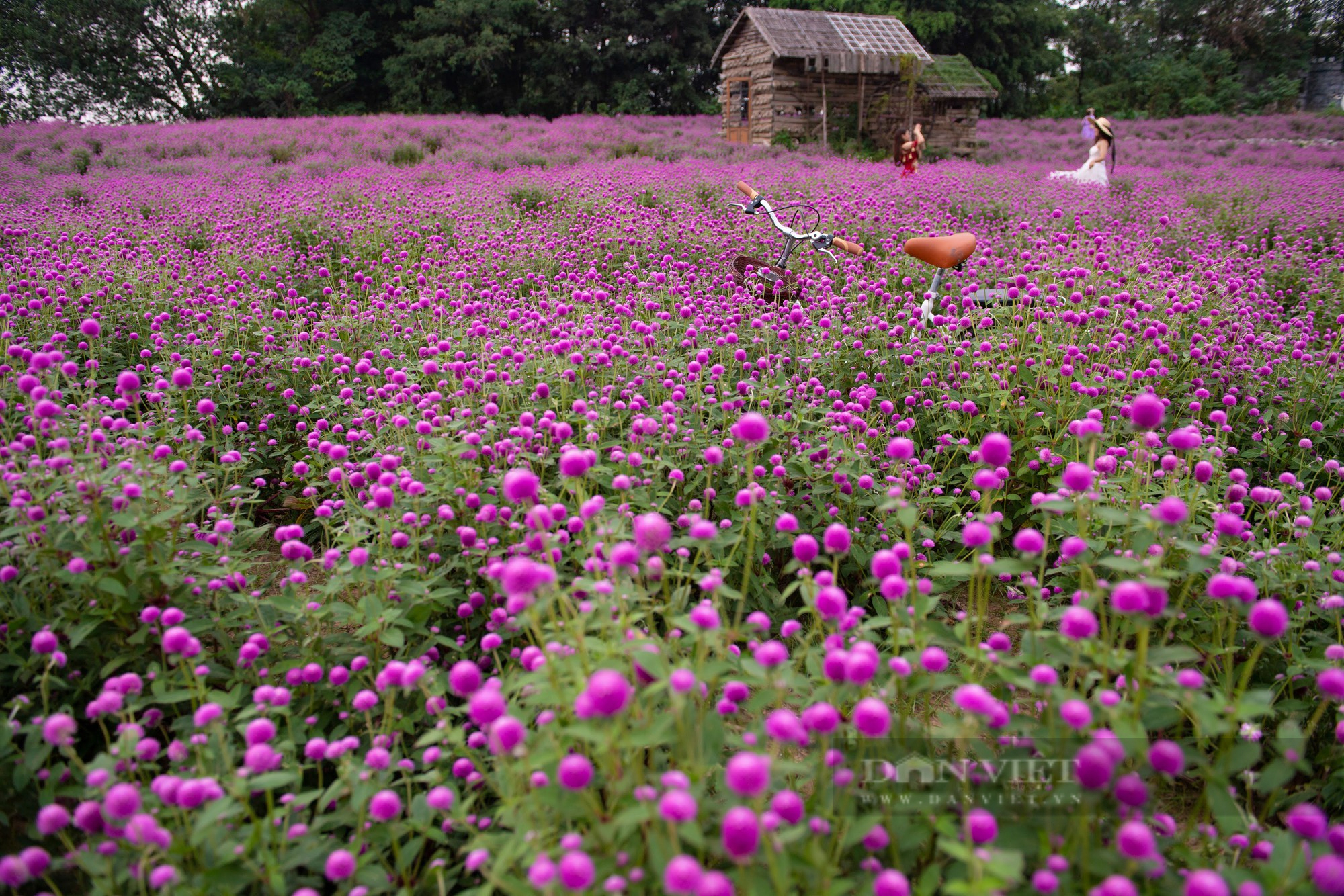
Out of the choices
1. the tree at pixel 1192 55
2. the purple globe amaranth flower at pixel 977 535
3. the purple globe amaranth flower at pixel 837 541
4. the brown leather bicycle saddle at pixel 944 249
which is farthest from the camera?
the tree at pixel 1192 55

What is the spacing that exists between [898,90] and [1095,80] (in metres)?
29.8

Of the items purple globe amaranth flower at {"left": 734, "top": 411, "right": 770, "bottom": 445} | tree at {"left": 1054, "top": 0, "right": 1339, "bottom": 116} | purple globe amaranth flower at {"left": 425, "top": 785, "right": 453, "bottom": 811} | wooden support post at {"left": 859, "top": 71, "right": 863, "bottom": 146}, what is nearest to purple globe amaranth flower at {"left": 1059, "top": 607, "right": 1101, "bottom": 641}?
purple globe amaranth flower at {"left": 734, "top": 411, "right": 770, "bottom": 445}

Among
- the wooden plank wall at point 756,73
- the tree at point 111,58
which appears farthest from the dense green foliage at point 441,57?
the wooden plank wall at point 756,73

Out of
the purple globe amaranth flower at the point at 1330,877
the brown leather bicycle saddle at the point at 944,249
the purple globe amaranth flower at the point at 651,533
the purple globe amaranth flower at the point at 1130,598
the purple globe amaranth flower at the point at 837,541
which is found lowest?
the purple globe amaranth flower at the point at 1330,877

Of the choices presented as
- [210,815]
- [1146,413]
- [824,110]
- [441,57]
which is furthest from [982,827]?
[441,57]

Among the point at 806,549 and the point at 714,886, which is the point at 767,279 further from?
the point at 714,886

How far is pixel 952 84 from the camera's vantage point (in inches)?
960

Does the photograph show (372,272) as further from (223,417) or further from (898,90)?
(898,90)

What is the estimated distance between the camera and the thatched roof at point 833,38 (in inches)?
872

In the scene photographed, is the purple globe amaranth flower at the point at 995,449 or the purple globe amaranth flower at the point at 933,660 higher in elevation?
the purple globe amaranth flower at the point at 995,449

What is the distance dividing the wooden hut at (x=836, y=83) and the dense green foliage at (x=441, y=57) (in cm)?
918

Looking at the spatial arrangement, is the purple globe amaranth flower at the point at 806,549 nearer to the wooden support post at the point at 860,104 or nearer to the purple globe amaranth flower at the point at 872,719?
the purple globe amaranth flower at the point at 872,719

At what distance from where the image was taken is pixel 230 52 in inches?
1286

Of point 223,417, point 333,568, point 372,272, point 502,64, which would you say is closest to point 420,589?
point 333,568
